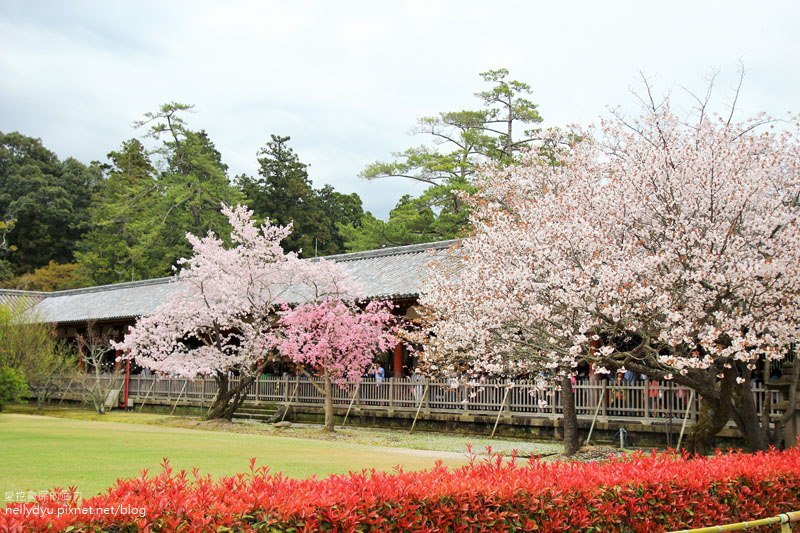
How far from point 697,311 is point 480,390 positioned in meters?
10.6

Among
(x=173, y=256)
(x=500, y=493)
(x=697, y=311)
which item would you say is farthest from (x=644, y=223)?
(x=173, y=256)

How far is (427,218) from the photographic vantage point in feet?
132

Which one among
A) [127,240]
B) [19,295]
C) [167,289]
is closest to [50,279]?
[127,240]

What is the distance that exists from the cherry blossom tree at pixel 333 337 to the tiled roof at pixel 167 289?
1.37 meters

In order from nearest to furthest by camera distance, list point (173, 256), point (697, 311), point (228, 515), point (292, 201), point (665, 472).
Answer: point (228, 515) < point (665, 472) < point (697, 311) < point (173, 256) < point (292, 201)

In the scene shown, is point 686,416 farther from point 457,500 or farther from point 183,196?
point 183,196

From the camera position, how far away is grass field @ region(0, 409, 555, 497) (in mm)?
12461

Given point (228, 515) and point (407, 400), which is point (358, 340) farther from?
point (228, 515)

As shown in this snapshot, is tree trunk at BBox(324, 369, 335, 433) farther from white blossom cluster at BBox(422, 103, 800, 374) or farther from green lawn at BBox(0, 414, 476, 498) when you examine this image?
white blossom cluster at BBox(422, 103, 800, 374)

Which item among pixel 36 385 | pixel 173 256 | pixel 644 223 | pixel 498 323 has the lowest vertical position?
pixel 36 385

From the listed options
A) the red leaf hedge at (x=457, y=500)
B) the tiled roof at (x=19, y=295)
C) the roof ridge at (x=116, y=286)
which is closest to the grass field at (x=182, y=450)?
the red leaf hedge at (x=457, y=500)

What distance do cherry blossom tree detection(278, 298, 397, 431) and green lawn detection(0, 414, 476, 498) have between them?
9.42 ft

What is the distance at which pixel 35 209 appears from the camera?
59.8m

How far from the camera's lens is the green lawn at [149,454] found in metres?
12.1
